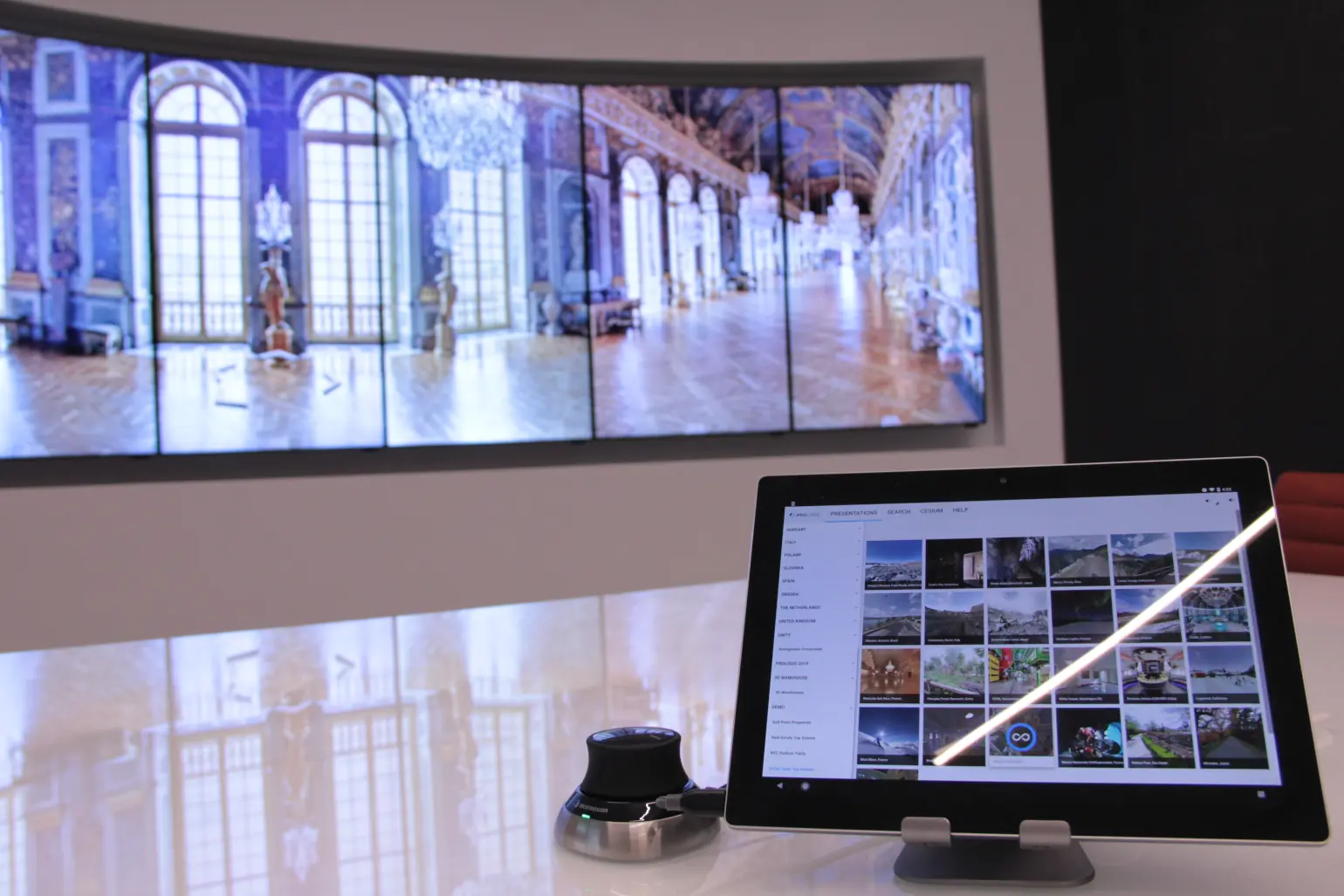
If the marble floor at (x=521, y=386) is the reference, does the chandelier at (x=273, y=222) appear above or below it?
above

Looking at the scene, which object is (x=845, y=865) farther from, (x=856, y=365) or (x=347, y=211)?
(x=856, y=365)

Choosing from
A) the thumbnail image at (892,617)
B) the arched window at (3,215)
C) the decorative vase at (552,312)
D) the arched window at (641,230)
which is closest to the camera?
the thumbnail image at (892,617)

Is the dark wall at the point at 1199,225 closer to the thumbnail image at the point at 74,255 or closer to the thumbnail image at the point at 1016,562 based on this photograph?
the thumbnail image at the point at 1016,562

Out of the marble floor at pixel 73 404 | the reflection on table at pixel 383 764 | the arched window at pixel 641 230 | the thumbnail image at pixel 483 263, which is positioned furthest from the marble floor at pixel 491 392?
the reflection on table at pixel 383 764

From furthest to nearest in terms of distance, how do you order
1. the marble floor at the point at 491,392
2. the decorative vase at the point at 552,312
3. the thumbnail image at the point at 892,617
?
the decorative vase at the point at 552,312, the marble floor at the point at 491,392, the thumbnail image at the point at 892,617

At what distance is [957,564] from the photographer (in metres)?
0.84

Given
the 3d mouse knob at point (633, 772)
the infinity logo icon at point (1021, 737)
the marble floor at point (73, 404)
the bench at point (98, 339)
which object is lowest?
the 3d mouse knob at point (633, 772)

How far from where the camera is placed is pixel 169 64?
4262 millimetres

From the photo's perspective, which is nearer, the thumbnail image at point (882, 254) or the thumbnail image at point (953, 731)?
the thumbnail image at point (953, 731)

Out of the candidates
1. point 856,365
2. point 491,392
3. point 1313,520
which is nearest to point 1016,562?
point 1313,520

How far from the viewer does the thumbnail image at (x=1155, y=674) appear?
2.51ft

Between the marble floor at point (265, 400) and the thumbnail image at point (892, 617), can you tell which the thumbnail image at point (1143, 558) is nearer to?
the thumbnail image at point (892, 617)

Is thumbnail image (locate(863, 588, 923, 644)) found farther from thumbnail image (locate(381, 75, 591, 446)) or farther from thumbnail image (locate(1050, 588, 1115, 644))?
thumbnail image (locate(381, 75, 591, 446))

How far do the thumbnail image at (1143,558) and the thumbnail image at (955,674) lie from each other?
12 centimetres
